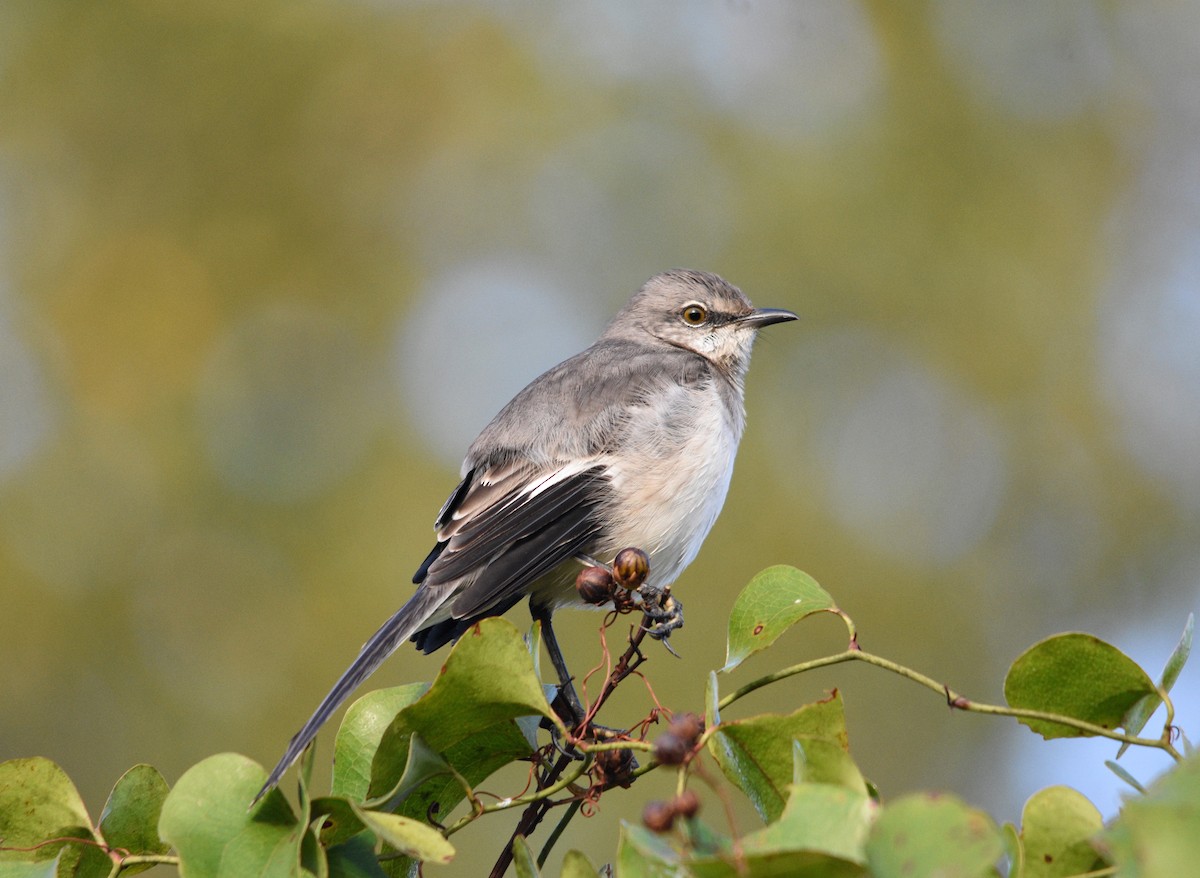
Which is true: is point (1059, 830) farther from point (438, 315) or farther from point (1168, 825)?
point (438, 315)

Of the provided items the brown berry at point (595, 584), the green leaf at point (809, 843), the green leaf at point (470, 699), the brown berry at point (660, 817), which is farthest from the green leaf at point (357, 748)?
the green leaf at point (809, 843)

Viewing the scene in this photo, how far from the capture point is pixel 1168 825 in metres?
1.11

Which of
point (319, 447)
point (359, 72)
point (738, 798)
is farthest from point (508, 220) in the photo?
point (738, 798)

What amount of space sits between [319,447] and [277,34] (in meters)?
3.83

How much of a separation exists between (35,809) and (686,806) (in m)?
1.20

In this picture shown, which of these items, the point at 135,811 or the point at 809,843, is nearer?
the point at 809,843

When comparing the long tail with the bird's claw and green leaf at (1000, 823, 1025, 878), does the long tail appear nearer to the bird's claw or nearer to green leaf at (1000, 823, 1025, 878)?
the bird's claw

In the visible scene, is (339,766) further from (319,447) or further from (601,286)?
(601,286)

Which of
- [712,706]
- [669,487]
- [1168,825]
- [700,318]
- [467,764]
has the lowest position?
[467,764]

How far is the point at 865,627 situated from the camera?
21.9 feet

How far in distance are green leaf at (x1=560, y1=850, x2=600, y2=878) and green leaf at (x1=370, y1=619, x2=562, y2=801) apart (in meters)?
0.20

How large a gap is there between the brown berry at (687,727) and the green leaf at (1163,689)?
65 centimetres

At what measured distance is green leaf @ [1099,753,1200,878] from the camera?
3.60 feet

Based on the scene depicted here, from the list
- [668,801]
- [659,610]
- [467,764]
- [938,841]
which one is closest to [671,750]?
[668,801]
